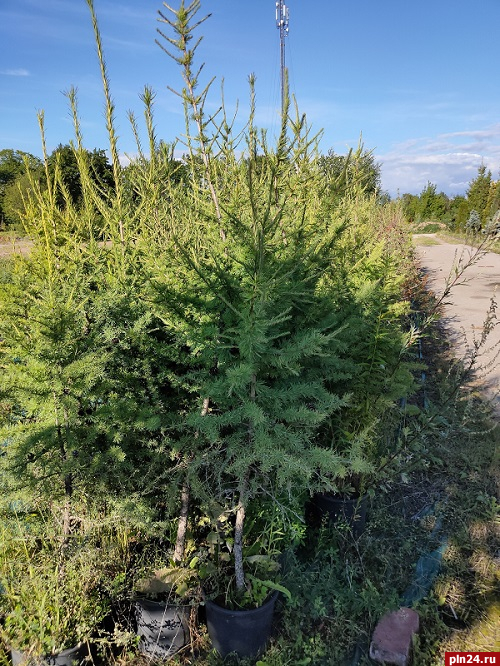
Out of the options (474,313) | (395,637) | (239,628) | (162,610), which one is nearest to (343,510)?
(395,637)

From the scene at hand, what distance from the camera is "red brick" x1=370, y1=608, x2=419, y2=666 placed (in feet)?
7.74

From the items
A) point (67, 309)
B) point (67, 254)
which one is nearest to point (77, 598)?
point (67, 309)

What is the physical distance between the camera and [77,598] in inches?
85.6

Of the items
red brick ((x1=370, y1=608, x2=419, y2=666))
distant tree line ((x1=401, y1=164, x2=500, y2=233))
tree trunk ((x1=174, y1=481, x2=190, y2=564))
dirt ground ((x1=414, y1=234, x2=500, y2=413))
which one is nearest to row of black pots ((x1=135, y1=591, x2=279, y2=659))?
tree trunk ((x1=174, y1=481, x2=190, y2=564))

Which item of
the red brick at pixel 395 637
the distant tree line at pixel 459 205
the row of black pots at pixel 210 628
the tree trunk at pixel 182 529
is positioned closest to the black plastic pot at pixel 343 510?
the red brick at pixel 395 637

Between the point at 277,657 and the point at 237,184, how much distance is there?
2.61m

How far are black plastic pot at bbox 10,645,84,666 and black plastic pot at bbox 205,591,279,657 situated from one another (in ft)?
2.12

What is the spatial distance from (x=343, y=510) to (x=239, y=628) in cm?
114

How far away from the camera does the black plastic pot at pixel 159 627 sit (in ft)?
7.46

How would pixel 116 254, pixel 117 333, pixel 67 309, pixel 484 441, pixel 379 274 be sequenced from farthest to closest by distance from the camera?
1. pixel 484 441
2. pixel 379 274
3. pixel 116 254
4. pixel 117 333
5. pixel 67 309

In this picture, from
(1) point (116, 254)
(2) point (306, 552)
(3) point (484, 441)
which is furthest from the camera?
(3) point (484, 441)

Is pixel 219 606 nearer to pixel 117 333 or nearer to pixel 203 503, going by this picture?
pixel 203 503

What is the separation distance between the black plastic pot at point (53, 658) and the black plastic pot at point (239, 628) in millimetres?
647

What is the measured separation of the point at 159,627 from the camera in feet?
7.50
